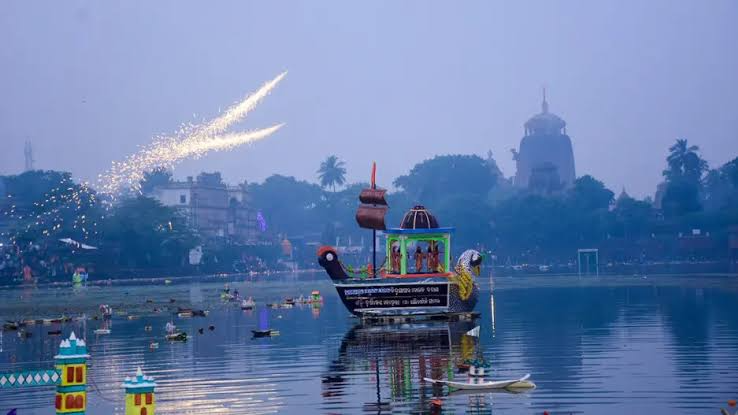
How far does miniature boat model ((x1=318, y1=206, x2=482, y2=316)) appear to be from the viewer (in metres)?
65.6

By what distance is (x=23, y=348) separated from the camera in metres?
57.1

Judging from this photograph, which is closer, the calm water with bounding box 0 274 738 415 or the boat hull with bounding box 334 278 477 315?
the calm water with bounding box 0 274 738 415

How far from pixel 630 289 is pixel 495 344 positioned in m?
57.3

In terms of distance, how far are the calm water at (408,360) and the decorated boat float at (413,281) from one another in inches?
86.0

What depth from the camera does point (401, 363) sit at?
4378 centimetres

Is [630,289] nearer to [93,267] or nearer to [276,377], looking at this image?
[276,377]

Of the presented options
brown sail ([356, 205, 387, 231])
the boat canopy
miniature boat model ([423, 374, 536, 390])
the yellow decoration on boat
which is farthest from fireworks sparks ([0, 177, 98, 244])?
miniature boat model ([423, 374, 536, 390])

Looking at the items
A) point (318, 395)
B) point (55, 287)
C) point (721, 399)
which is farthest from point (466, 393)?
point (55, 287)

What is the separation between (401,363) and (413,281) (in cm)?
2176

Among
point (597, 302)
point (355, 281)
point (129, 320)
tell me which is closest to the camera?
point (355, 281)

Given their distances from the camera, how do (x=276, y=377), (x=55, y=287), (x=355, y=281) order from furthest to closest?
(x=55, y=287), (x=355, y=281), (x=276, y=377)

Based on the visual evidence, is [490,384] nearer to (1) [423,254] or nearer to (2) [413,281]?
(2) [413,281]

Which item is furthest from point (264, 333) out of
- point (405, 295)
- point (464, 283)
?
point (464, 283)

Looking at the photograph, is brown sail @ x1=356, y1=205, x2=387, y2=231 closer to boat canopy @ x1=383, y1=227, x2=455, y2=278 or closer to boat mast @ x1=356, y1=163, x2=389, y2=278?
boat mast @ x1=356, y1=163, x2=389, y2=278
